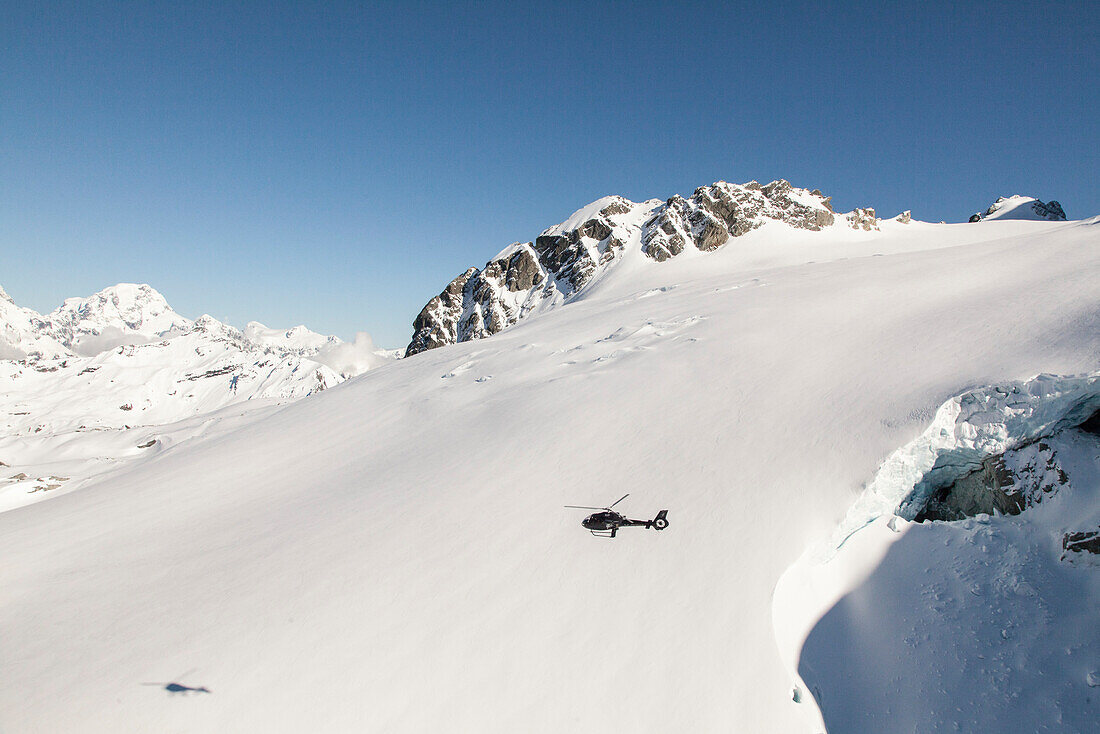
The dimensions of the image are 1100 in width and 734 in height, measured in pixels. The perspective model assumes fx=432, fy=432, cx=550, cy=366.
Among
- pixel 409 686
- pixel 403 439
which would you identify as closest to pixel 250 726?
pixel 409 686

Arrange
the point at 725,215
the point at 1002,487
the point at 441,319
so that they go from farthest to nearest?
the point at 441,319 → the point at 725,215 → the point at 1002,487

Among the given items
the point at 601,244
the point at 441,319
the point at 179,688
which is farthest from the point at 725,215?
the point at 179,688

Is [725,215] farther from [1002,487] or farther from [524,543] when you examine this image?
[524,543]

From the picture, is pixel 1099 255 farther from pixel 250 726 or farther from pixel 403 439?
pixel 250 726

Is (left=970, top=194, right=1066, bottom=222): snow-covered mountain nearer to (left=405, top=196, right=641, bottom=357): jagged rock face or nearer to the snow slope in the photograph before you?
(left=405, top=196, right=641, bottom=357): jagged rock face

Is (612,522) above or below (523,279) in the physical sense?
below

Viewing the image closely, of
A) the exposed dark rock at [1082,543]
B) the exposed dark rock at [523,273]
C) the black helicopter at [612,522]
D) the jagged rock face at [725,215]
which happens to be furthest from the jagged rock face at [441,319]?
the exposed dark rock at [1082,543]
